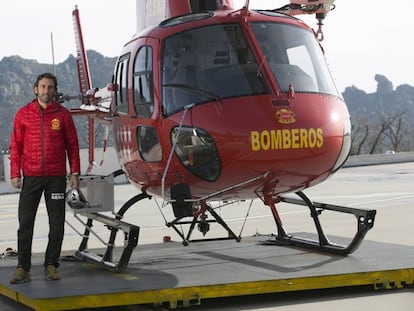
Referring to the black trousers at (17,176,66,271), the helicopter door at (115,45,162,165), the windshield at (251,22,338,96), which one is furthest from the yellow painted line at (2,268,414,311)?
the windshield at (251,22,338,96)

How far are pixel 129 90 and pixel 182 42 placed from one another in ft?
3.15

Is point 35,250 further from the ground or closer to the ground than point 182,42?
closer to the ground

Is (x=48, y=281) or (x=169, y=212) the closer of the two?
(x=48, y=281)

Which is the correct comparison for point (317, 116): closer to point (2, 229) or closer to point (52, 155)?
point (52, 155)

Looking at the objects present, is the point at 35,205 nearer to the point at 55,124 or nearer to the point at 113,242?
the point at 55,124

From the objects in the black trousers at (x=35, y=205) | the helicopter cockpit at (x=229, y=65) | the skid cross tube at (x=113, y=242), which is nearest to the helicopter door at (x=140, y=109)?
the helicopter cockpit at (x=229, y=65)

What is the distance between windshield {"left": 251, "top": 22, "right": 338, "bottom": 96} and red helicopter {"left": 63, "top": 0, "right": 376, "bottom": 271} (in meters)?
0.01

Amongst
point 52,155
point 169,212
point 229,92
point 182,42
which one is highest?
point 182,42

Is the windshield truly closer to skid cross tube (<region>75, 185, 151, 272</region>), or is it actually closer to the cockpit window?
the cockpit window

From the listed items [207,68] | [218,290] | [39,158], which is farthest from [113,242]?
[207,68]

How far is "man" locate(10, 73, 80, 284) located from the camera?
25.0ft

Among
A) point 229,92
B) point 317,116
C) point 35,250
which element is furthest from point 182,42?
point 35,250

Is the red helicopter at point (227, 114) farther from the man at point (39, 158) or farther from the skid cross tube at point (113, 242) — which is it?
the man at point (39, 158)

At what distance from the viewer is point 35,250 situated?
13.1 m
